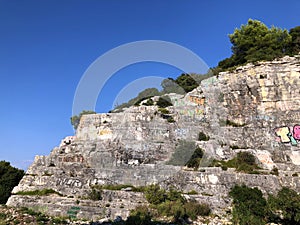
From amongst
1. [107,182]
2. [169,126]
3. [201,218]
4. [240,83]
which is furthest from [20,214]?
[240,83]

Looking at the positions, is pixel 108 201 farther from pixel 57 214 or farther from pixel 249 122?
pixel 249 122

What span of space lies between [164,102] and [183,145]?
30.0ft

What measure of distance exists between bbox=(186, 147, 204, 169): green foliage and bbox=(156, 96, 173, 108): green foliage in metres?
9.18

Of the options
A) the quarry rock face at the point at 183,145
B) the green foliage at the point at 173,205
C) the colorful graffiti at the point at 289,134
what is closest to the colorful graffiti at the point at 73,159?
the quarry rock face at the point at 183,145

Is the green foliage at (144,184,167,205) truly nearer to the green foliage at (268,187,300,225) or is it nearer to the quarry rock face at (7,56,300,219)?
the quarry rock face at (7,56,300,219)

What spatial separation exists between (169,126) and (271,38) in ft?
69.6

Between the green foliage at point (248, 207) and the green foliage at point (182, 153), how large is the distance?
245 inches

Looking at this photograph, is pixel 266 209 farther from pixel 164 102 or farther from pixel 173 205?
pixel 164 102

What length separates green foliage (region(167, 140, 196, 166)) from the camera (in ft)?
72.3

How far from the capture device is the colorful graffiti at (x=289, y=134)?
23.1m

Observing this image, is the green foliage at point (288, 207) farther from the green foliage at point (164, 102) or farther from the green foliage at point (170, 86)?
the green foliage at point (170, 86)

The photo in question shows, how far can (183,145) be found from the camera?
23422mm

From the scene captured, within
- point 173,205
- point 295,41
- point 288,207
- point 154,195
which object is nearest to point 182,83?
point 295,41

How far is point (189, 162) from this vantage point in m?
21.6
